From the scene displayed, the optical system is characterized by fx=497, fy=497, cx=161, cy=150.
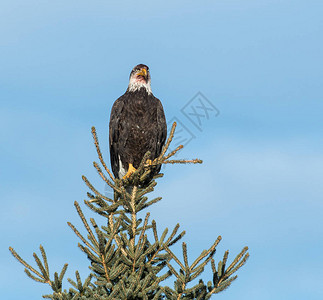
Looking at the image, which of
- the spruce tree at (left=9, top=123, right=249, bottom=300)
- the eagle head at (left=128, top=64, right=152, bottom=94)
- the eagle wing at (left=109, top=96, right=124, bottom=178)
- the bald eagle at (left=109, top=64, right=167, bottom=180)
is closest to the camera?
the spruce tree at (left=9, top=123, right=249, bottom=300)

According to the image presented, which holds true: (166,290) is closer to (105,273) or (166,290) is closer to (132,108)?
(105,273)

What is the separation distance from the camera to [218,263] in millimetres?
4703

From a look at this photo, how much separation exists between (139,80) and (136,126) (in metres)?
0.97

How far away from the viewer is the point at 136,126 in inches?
340

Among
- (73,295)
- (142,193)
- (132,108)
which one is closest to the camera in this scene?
(73,295)

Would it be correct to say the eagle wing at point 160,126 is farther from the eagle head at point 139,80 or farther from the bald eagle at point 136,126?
the eagle head at point 139,80

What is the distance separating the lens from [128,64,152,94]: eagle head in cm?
903

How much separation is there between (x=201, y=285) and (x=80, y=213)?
1.35 m

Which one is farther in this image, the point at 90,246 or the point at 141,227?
the point at 141,227

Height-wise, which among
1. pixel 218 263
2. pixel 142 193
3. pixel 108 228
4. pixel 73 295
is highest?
pixel 142 193

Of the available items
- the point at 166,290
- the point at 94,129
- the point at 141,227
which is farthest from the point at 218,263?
the point at 94,129

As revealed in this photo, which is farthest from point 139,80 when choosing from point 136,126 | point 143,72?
point 136,126

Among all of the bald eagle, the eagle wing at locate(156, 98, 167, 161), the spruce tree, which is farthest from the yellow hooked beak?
the spruce tree

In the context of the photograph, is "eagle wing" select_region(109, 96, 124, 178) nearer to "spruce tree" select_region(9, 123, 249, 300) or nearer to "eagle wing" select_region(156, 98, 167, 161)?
"eagle wing" select_region(156, 98, 167, 161)
